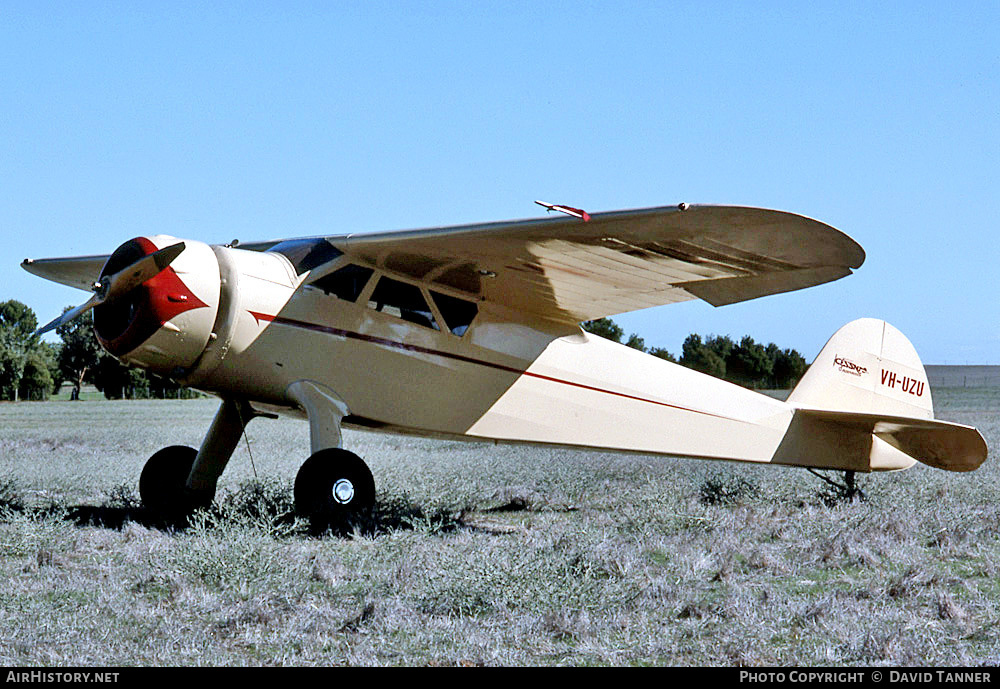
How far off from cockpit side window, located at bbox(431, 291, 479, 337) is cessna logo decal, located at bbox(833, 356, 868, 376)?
16.5 feet

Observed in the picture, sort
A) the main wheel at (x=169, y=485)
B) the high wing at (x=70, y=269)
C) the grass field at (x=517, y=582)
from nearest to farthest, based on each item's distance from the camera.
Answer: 1. the grass field at (x=517, y=582)
2. the main wheel at (x=169, y=485)
3. the high wing at (x=70, y=269)

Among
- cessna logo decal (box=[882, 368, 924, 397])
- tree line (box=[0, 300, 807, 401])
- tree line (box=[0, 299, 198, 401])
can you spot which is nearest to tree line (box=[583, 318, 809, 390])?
tree line (box=[0, 300, 807, 401])

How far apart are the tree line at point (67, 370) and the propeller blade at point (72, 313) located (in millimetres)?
50781

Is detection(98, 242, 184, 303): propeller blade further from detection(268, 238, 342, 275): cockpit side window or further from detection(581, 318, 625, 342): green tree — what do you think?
detection(581, 318, 625, 342): green tree

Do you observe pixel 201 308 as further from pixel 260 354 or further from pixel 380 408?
pixel 380 408

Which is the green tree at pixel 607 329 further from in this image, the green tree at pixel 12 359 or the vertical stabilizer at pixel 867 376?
the vertical stabilizer at pixel 867 376

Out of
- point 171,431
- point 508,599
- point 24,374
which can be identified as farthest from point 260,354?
point 24,374

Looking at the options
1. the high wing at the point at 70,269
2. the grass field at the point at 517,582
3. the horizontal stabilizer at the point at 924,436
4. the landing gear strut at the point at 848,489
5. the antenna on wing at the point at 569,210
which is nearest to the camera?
the grass field at the point at 517,582

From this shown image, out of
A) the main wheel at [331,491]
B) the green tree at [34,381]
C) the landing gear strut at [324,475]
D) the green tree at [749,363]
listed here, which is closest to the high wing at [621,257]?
the landing gear strut at [324,475]

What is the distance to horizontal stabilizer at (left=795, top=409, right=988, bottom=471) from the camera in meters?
9.32

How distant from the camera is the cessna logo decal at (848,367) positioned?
10719 millimetres

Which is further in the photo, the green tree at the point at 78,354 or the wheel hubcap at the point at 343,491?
the green tree at the point at 78,354
